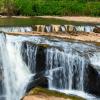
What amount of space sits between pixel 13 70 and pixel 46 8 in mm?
17111

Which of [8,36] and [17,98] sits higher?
[8,36]

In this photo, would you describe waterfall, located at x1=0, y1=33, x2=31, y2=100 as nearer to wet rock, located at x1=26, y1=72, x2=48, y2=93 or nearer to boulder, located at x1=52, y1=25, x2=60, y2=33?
wet rock, located at x1=26, y1=72, x2=48, y2=93

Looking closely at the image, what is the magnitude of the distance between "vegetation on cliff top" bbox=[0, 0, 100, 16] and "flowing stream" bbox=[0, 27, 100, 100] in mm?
15341

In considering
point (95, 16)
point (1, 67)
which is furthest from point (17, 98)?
point (95, 16)

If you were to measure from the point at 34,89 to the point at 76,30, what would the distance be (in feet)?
33.3

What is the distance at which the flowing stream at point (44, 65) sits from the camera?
1853 centimetres

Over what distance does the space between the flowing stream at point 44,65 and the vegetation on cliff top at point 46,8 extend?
50.3 ft

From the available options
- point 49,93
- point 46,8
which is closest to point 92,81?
point 49,93

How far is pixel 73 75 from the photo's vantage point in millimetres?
18672

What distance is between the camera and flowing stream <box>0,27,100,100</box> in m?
18.5

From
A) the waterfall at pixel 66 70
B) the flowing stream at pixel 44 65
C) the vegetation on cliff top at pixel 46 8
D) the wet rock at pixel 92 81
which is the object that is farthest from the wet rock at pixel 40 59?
the vegetation on cliff top at pixel 46 8

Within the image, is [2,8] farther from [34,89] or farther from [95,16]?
[34,89]

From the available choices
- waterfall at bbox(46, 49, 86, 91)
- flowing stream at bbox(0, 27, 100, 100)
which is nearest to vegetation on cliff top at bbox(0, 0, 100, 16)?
flowing stream at bbox(0, 27, 100, 100)

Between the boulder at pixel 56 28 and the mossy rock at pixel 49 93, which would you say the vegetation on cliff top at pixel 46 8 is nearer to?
the boulder at pixel 56 28
